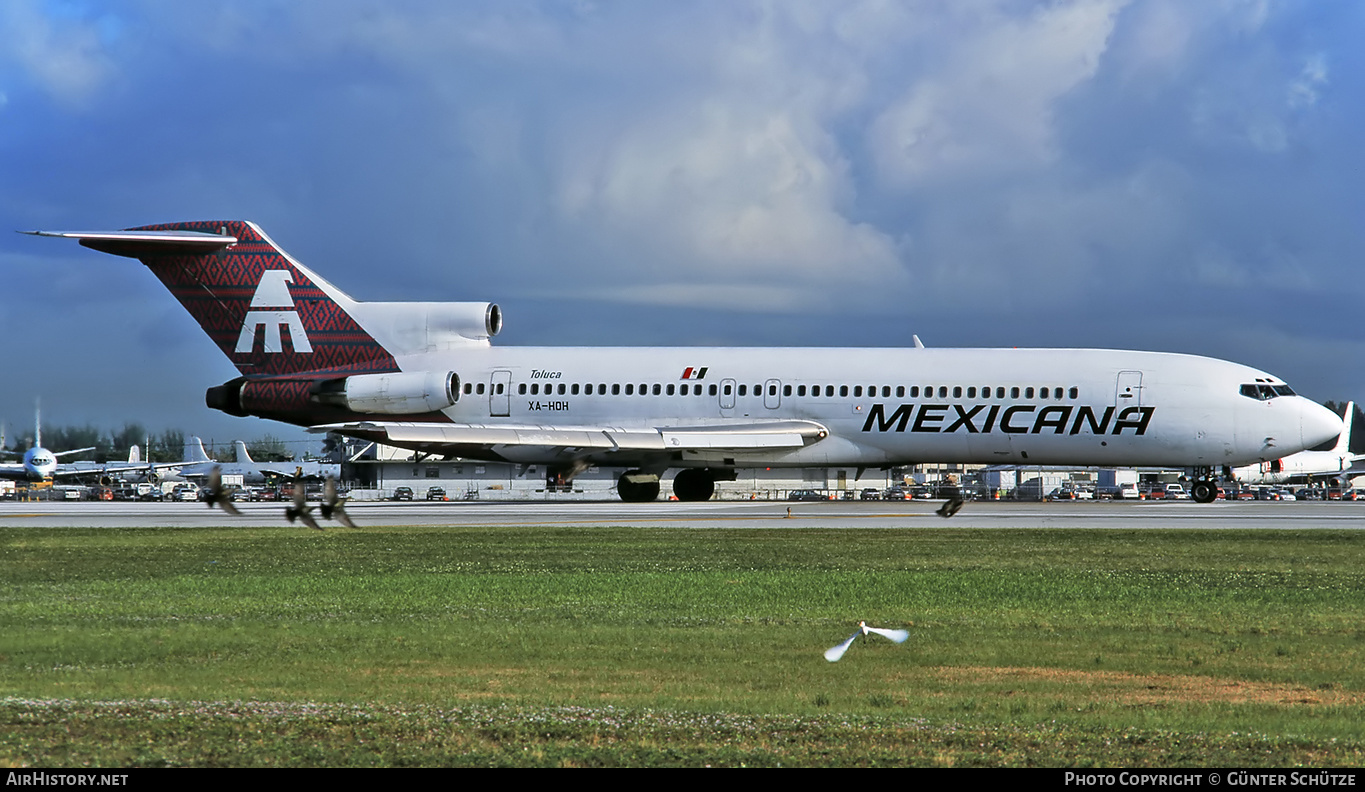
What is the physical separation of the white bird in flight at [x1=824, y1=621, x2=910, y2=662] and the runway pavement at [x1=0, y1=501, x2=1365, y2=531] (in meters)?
17.8

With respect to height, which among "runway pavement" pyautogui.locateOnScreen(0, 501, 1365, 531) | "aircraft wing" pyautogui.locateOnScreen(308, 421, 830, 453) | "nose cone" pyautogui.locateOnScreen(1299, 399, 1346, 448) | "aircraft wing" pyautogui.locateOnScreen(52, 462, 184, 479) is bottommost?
"aircraft wing" pyautogui.locateOnScreen(52, 462, 184, 479)

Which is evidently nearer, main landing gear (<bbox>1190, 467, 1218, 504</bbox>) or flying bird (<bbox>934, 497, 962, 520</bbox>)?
flying bird (<bbox>934, 497, 962, 520</bbox>)

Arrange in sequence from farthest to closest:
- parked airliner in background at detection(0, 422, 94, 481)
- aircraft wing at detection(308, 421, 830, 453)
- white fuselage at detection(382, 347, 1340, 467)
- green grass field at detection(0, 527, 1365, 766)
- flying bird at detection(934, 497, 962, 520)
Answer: parked airliner in background at detection(0, 422, 94, 481)
aircraft wing at detection(308, 421, 830, 453)
white fuselage at detection(382, 347, 1340, 467)
flying bird at detection(934, 497, 962, 520)
green grass field at detection(0, 527, 1365, 766)

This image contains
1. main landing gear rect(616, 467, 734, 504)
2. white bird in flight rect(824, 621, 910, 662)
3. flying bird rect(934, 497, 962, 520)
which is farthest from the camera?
main landing gear rect(616, 467, 734, 504)

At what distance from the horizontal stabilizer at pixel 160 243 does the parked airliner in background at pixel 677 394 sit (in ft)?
0.28

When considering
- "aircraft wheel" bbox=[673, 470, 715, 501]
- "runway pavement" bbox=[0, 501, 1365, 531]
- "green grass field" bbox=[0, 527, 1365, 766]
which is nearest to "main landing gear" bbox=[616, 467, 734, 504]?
"aircraft wheel" bbox=[673, 470, 715, 501]

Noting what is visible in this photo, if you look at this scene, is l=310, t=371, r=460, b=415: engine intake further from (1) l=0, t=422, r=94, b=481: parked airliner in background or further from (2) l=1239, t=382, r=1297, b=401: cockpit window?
(1) l=0, t=422, r=94, b=481: parked airliner in background

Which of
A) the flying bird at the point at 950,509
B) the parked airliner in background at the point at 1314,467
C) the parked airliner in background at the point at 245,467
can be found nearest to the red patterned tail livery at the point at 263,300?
the flying bird at the point at 950,509

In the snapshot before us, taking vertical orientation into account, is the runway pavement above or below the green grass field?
below

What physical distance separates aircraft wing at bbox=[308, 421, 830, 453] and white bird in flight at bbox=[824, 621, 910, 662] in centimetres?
3005

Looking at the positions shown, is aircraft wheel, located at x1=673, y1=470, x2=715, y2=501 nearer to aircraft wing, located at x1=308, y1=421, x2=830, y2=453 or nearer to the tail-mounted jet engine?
aircraft wing, located at x1=308, y1=421, x2=830, y2=453

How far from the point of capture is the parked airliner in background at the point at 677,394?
4228 cm

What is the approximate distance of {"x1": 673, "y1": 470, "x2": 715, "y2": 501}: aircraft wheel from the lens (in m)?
49.3
